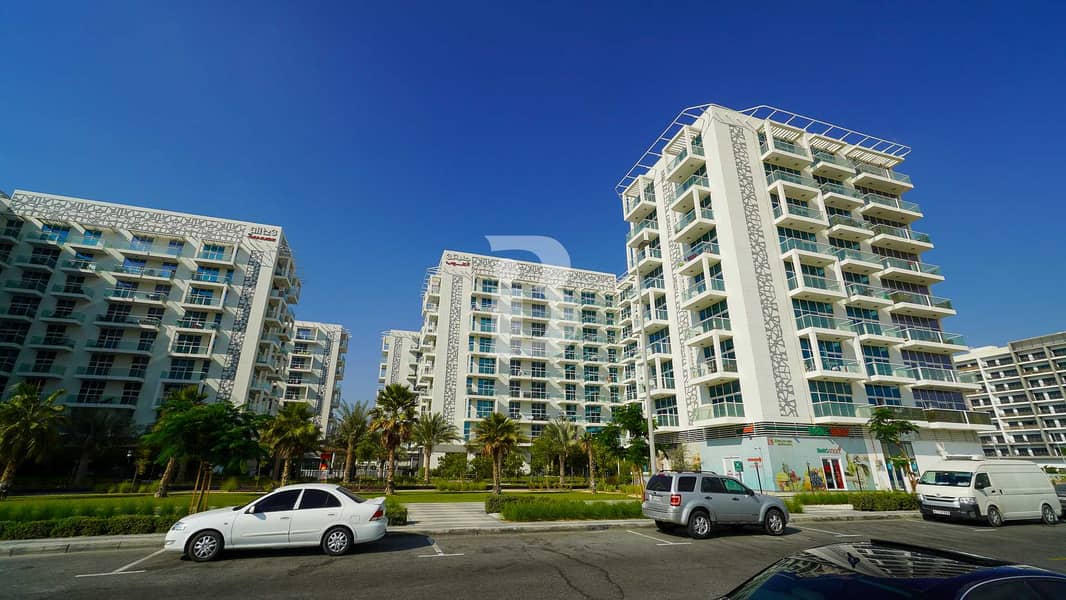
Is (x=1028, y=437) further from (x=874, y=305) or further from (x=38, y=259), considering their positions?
(x=38, y=259)

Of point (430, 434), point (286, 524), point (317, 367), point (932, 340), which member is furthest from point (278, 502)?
point (317, 367)

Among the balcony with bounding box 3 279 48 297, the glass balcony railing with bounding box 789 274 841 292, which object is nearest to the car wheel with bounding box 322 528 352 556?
the glass balcony railing with bounding box 789 274 841 292

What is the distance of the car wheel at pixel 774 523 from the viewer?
553 inches

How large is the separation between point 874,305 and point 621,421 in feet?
76.9

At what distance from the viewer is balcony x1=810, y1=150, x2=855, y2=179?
38.3 meters

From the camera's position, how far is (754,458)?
29.1 metres

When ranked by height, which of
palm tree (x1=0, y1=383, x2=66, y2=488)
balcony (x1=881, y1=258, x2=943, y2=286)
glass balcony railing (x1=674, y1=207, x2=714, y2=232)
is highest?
glass balcony railing (x1=674, y1=207, x2=714, y2=232)

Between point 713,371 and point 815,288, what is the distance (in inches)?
386

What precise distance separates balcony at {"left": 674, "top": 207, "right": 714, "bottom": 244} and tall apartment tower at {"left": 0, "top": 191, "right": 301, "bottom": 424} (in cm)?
4570

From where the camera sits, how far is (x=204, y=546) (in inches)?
389

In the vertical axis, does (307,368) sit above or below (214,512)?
above

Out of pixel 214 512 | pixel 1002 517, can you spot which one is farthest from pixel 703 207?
pixel 214 512

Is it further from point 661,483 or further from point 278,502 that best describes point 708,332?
point 278,502

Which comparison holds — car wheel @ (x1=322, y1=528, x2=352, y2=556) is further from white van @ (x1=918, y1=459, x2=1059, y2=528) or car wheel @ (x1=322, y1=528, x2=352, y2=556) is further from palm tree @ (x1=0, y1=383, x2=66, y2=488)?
palm tree @ (x1=0, y1=383, x2=66, y2=488)
